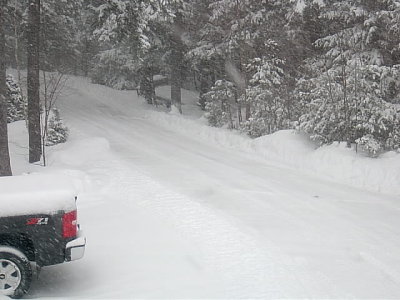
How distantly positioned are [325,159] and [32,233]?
10.2m

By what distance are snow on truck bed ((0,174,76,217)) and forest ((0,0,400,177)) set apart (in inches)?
229

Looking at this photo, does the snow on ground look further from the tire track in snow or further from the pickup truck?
the pickup truck

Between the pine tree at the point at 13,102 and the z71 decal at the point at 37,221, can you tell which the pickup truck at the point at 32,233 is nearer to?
the z71 decal at the point at 37,221

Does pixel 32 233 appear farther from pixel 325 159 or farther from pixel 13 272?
pixel 325 159

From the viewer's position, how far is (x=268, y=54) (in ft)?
66.6

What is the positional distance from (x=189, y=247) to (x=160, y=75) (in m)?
31.6

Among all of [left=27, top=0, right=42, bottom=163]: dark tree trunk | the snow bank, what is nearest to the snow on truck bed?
[left=27, top=0, right=42, bottom=163]: dark tree trunk

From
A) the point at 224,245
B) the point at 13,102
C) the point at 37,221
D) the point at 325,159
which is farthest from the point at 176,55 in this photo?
the point at 37,221

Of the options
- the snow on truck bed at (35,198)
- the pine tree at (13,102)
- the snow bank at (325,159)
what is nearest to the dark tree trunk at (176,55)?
the snow bank at (325,159)

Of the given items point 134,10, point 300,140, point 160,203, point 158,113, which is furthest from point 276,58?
point 160,203

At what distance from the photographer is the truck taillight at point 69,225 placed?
18.9ft

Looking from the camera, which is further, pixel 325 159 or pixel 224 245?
pixel 325 159

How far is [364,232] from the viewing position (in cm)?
836

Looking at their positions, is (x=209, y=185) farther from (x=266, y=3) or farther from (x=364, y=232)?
(x=266, y=3)
